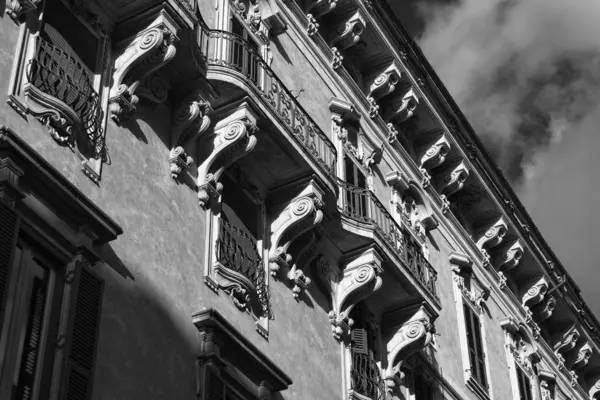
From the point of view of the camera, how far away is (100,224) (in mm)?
14312

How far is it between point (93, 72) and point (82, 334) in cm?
432

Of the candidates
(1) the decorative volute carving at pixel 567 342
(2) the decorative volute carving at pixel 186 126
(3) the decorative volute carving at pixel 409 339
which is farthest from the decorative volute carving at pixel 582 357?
(2) the decorative volute carving at pixel 186 126

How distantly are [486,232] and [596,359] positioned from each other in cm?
743

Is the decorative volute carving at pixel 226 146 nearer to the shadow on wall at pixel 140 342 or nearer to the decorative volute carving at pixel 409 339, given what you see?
the shadow on wall at pixel 140 342

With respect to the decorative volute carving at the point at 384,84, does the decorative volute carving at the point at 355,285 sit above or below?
below

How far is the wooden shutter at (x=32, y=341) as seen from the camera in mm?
12227

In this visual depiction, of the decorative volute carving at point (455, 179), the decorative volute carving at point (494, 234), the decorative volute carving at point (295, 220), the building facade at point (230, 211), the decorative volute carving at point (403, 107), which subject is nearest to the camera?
the building facade at point (230, 211)

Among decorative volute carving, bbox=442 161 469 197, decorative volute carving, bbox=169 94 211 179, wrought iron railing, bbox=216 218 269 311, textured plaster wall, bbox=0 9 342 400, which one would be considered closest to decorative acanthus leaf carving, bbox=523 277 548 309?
decorative volute carving, bbox=442 161 469 197

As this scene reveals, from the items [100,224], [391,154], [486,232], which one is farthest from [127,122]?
Result: [486,232]

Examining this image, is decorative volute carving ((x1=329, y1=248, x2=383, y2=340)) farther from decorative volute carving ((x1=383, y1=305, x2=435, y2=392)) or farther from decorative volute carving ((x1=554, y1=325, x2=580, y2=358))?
decorative volute carving ((x1=554, y1=325, x2=580, y2=358))

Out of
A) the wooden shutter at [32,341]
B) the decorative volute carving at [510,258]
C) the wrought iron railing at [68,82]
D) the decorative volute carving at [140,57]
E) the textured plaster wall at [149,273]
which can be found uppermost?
the decorative volute carving at [510,258]

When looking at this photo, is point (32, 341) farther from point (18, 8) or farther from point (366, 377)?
point (366, 377)

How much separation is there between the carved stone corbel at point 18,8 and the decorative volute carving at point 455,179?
1561 centimetres

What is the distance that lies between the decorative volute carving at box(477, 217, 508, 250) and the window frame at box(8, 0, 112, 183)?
1583cm
